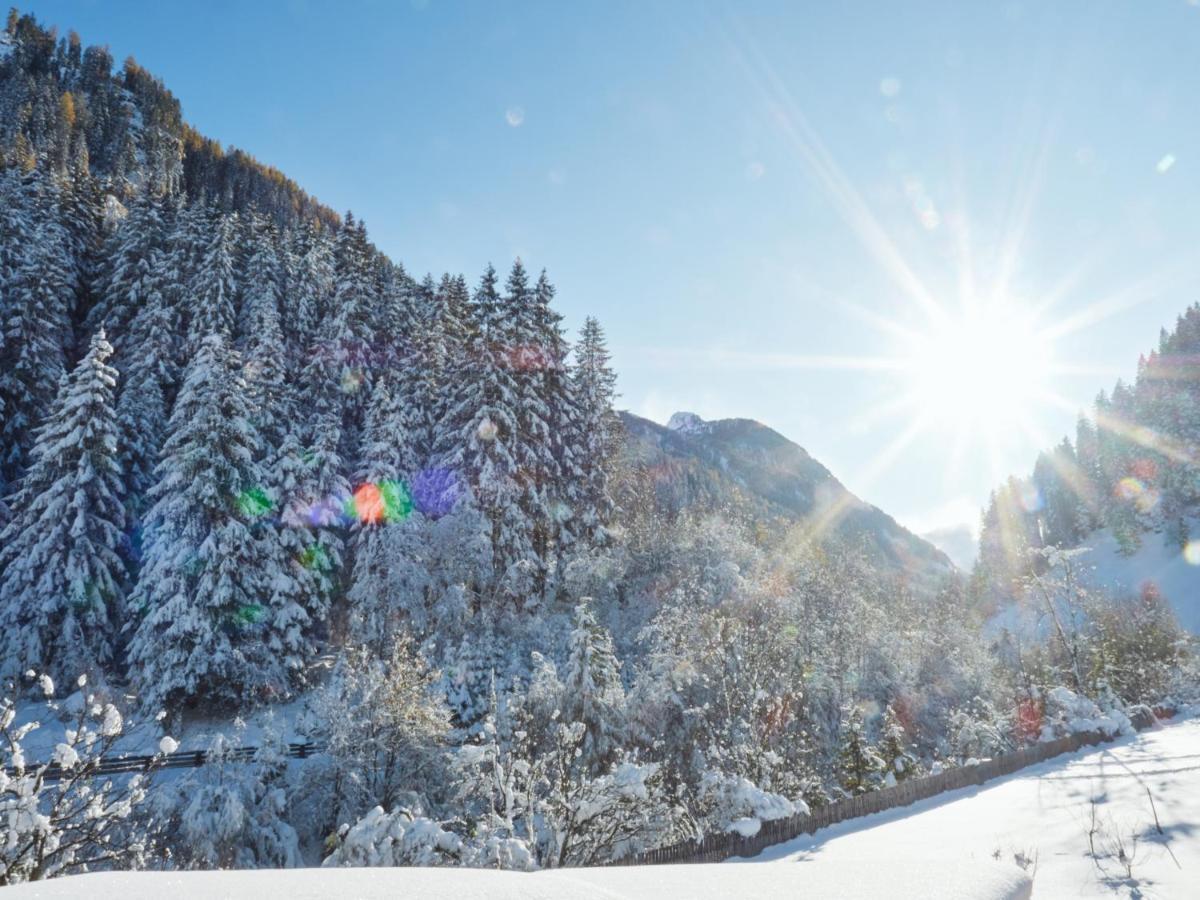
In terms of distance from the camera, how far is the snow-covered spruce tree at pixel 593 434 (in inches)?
1419

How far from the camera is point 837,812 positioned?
13602 mm

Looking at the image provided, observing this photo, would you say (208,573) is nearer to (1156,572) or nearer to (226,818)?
(226,818)

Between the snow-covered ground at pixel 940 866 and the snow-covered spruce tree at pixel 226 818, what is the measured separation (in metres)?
13.0

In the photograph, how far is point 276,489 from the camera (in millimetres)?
29438

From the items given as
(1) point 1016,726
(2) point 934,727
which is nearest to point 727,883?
(1) point 1016,726

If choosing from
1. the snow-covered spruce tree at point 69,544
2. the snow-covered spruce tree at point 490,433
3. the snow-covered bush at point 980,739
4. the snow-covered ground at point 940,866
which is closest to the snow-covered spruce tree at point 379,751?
the snow-covered ground at point 940,866

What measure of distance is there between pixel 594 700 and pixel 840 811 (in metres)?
8.54

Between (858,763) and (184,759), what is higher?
(184,759)

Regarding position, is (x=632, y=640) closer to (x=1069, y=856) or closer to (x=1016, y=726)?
(x=1016, y=726)

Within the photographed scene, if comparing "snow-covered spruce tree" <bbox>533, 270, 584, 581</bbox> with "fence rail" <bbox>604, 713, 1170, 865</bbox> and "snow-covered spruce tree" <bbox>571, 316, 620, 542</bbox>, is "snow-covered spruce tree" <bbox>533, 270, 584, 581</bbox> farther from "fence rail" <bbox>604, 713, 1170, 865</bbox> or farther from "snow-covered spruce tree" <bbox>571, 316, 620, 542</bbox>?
"fence rail" <bbox>604, 713, 1170, 865</bbox>

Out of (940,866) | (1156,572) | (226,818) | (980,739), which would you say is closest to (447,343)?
(226,818)

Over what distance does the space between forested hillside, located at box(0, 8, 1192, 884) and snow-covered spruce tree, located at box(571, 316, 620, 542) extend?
9.4 inches

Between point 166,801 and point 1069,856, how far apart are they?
19.7m

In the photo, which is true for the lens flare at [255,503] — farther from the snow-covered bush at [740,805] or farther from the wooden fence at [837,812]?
the wooden fence at [837,812]
